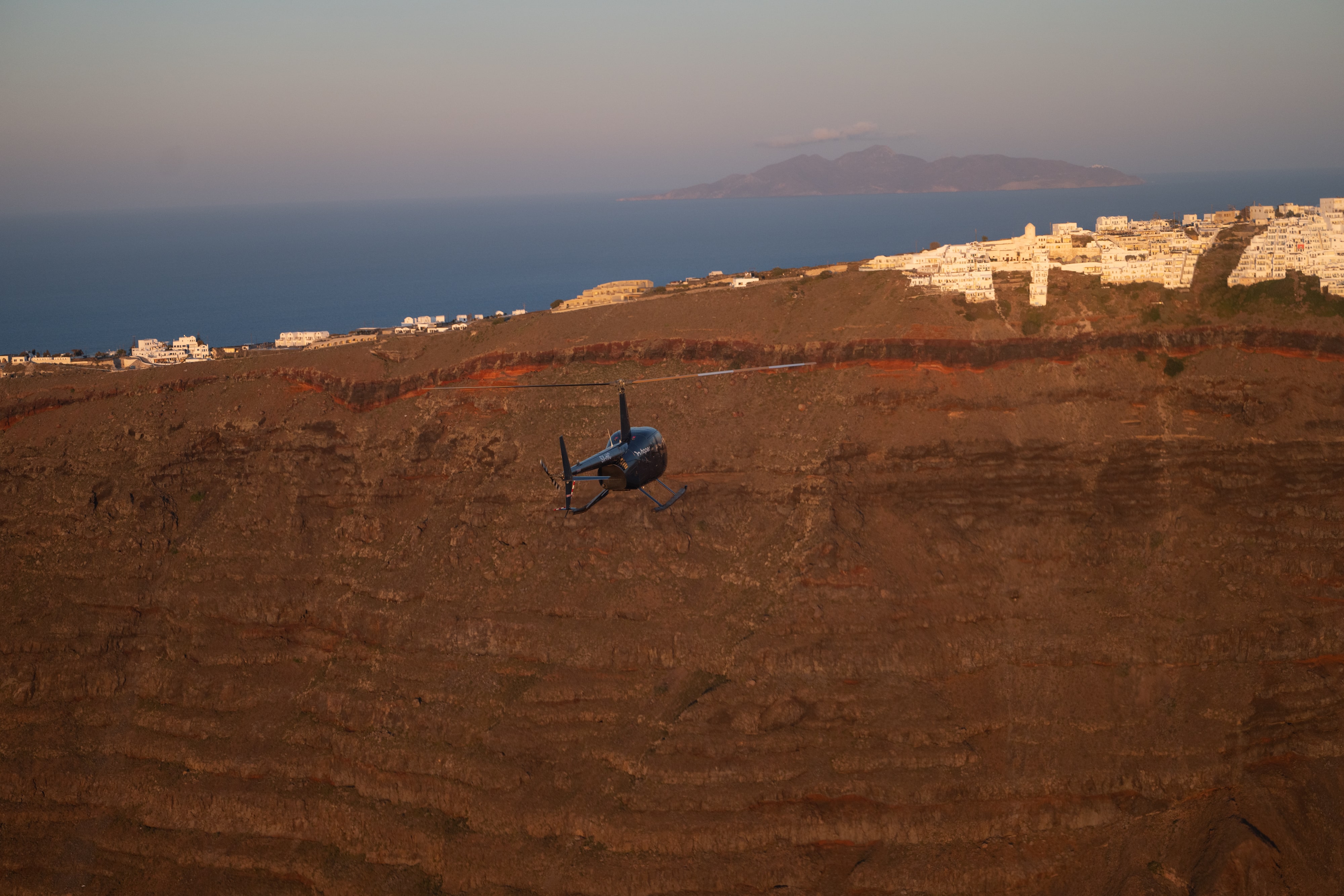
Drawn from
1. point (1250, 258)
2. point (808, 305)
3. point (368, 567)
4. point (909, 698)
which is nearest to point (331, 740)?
point (368, 567)

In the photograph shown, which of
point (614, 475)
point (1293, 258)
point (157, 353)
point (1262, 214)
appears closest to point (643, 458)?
point (614, 475)

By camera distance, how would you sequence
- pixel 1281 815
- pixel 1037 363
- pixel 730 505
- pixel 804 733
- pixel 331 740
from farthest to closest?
pixel 1037 363 < pixel 730 505 < pixel 331 740 < pixel 804 733 < pixel 1281 815

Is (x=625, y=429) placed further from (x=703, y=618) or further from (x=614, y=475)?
(x=703, y=618)

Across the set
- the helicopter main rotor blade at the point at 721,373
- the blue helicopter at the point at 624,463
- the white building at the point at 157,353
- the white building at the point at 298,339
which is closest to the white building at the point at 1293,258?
the helicopter main rotor blade at the point at 721,373

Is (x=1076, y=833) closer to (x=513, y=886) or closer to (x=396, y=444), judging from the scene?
(x=513, y=886)

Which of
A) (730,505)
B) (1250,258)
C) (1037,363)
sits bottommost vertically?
(730,505)
